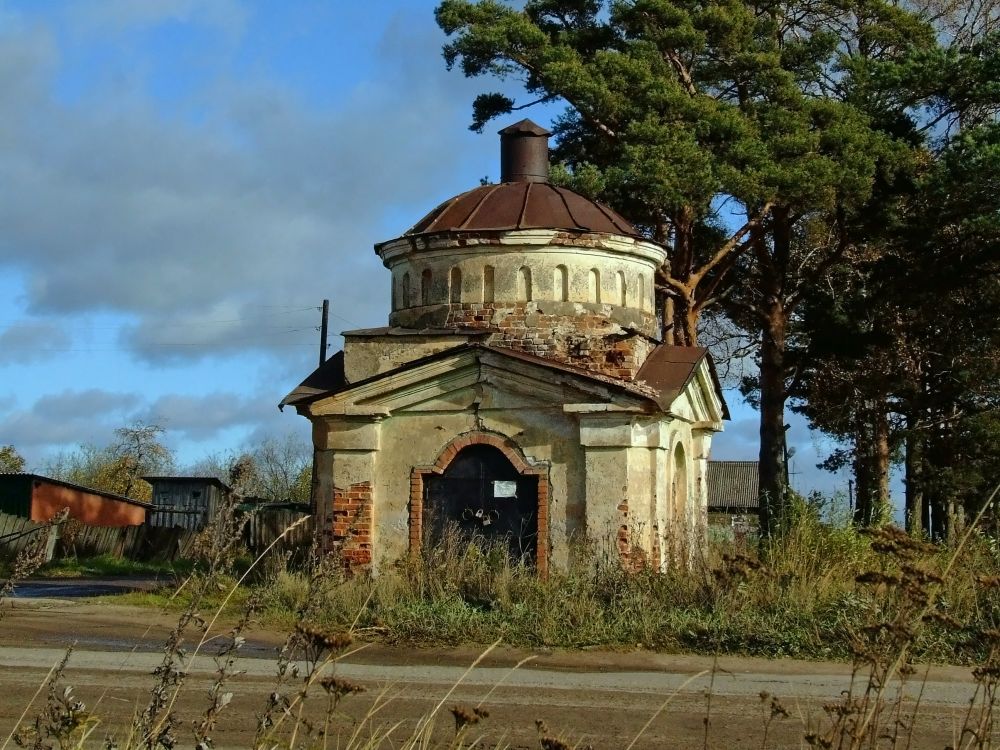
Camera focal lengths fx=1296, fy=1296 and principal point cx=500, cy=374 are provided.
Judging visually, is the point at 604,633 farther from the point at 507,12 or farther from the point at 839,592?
the point at 507,12

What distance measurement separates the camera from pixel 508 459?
675 inches

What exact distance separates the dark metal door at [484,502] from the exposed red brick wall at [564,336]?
1832mm

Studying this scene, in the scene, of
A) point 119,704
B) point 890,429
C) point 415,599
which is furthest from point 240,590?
point 890,429

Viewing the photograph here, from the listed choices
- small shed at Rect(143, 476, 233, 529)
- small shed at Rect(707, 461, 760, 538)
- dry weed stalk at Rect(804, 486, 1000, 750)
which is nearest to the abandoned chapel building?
dry weed stalk at Rect(804, 486, 1000, 750)

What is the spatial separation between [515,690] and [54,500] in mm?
32033

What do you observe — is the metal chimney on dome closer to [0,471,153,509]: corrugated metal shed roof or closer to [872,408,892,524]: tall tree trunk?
[872,408,892,524]: tall tree trunk

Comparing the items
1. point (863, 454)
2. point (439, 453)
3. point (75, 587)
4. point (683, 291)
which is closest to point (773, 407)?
point (683, 291)

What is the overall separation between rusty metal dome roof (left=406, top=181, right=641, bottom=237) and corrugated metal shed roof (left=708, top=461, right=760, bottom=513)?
1574 inches

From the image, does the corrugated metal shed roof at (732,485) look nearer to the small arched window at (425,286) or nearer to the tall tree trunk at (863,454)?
the tall tree trunk at (863,454)

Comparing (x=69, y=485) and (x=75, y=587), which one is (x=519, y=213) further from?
(x=69, y=485)

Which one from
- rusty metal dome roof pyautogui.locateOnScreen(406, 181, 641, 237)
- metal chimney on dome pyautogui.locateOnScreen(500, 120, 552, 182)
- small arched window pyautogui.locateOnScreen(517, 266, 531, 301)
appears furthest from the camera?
metal chimney on dome pyautogui.locateOnScreen(500, 120, 552, 182)

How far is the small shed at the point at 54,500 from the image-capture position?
3844 cm

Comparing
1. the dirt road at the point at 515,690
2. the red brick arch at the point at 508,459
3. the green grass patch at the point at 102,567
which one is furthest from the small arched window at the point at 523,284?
the green grass patch at the point at 102,567

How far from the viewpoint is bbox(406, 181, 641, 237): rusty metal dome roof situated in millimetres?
18781
